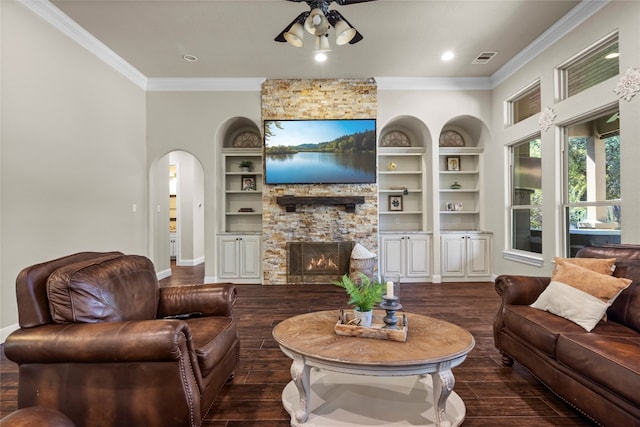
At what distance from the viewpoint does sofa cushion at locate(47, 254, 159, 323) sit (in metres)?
1.58

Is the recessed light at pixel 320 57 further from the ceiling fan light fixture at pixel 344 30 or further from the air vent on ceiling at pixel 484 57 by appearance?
the air vent on ceiling at pixel 484 57

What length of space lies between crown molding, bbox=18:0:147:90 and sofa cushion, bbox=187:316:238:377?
371 centimetres

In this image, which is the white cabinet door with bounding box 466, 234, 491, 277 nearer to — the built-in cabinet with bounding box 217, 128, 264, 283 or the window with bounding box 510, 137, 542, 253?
the window with bounding box 510, 137, 542, 253

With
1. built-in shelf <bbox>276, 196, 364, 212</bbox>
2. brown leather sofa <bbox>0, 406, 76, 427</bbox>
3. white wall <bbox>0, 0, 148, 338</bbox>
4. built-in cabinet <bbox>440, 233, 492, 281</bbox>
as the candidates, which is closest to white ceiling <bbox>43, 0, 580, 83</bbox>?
white wall <bbox>0, 0, 148, 338</bbox>

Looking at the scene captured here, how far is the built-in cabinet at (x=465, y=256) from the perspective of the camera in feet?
17.8

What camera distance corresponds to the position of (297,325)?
200cm

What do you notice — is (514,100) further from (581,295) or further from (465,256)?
(581,295)

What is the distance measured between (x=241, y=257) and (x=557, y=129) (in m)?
4.95

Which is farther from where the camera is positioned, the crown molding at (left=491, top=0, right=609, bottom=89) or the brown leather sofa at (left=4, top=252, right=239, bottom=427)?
the crown molding at (left=491, top=0, right=609, bottom=89)

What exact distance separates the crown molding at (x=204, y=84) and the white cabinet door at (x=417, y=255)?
12.2 ft

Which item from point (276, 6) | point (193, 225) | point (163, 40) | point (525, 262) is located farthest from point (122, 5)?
point (525, 262)

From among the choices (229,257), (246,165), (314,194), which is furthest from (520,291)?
(246,165)

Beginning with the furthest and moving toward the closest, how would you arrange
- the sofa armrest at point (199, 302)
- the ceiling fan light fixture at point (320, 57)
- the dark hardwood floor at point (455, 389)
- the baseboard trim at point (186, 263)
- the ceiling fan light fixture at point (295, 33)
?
1. the baseboard trim at point (186, 263)
2. the ceiling fan light fixture at point (320, 57)
3. the ceiling fan light fixture at point (295, 33)
4. the sofa armrest at point (199, 302)
5. the dark hardwood floor at point (455, 389)

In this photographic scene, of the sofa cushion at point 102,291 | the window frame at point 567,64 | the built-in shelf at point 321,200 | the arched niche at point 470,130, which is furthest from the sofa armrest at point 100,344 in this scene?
the arched niche at point 470,130
